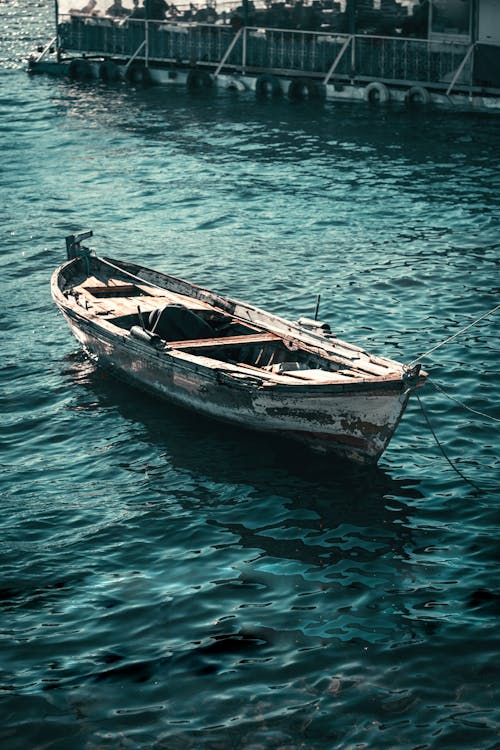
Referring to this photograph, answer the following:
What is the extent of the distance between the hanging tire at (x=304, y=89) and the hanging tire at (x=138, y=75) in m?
8.01

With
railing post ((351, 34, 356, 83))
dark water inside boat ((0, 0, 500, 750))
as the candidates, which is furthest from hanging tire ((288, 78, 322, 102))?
dark water inside boat ((0, 0, 500, 750))

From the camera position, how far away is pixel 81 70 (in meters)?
54.2

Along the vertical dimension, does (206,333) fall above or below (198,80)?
below

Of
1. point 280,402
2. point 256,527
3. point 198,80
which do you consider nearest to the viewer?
point 256,527

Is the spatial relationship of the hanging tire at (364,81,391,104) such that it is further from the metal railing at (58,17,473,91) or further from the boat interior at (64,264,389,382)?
the boat interior at (64,264,389,382)

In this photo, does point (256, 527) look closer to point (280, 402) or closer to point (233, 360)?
point (280, 402)

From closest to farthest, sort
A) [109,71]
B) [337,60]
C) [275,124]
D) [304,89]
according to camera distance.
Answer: [275,124], [337,60], [304,89], [109,71]

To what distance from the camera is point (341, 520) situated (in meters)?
17.0

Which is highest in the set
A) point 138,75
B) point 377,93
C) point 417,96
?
point 138,75

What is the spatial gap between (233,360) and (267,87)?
30.3 meters

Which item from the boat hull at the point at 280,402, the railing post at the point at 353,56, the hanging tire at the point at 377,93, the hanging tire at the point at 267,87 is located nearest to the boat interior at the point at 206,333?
the boat hull at the point at 280,402

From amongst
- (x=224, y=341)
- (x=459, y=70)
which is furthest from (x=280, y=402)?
(x=459, y=70)

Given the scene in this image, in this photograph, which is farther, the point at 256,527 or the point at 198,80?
the point at 198,80

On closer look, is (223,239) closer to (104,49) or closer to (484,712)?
(484,712)
